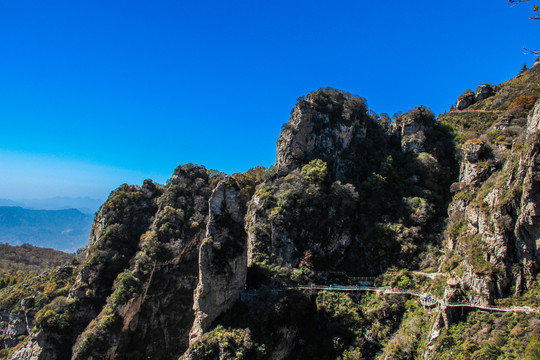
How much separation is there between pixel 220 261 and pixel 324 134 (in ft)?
80.6

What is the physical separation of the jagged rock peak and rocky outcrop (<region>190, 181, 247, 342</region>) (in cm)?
1371

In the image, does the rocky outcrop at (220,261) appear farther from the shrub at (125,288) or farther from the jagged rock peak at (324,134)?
the jagged rock peak at (324,134)

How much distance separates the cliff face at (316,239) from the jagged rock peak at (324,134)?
20cm

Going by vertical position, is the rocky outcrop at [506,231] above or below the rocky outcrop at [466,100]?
below

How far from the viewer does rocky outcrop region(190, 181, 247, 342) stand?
105ft

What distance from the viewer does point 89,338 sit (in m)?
37.0

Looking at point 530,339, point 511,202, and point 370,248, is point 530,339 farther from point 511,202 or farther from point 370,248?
point 370,248

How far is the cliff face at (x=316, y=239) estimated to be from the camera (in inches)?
1154

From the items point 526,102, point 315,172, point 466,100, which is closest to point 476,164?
point 526,102

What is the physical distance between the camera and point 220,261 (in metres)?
33.0

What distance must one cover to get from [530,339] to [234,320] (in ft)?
70.5

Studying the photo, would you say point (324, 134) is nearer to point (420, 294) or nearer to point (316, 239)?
point (316, 239)

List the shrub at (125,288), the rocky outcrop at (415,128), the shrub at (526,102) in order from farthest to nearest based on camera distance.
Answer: the rocky outcrop at (415,128), the shrub at (526,102), the shrub at (125,288)

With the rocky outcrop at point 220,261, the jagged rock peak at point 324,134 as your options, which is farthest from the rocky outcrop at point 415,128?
the rocky outcrop at point 220,261
